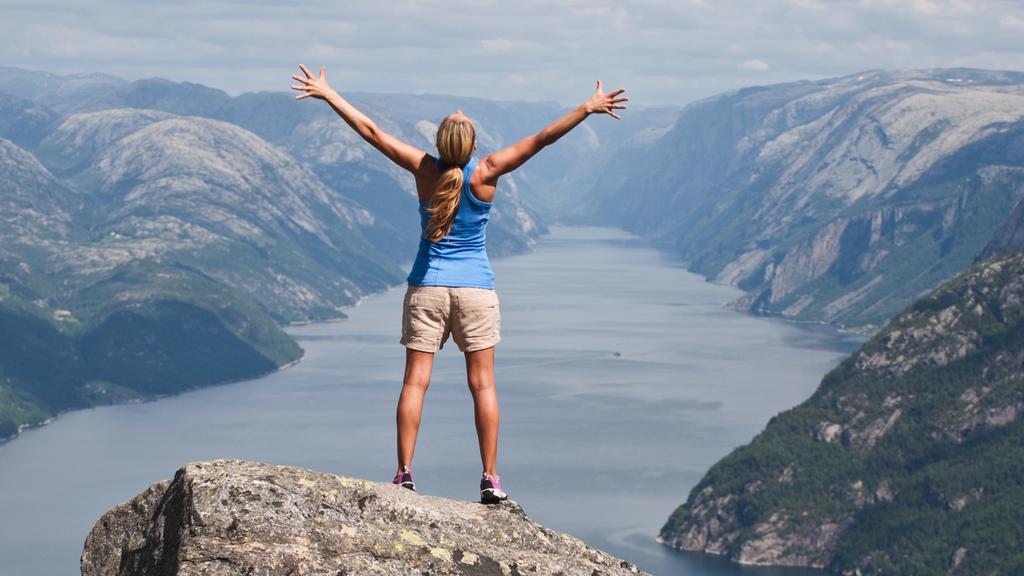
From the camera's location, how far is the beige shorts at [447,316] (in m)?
28.7


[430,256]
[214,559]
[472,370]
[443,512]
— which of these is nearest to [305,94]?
[430,256]

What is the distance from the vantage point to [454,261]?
2886cm

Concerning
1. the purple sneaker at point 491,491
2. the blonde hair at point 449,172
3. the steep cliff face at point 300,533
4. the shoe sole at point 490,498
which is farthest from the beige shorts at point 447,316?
the steep cliff face at point 300,533

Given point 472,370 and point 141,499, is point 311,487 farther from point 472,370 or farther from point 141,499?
point 472,370

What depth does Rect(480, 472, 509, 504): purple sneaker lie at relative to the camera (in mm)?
27938

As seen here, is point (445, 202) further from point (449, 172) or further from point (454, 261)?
point (454, 261)

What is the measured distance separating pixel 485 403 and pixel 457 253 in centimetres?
262

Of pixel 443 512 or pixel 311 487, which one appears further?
pixel 443 512

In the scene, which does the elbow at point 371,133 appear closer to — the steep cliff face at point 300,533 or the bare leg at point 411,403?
the bare leg at point 411,403

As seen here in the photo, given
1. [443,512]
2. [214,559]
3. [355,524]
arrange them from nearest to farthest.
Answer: [214,559] < [355,524] < [443,512]

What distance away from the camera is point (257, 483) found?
23625 millimetres

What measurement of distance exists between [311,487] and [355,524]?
2.70 feet

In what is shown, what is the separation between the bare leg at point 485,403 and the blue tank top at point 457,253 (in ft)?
4.15

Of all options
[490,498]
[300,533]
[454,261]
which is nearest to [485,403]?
[490,498]
